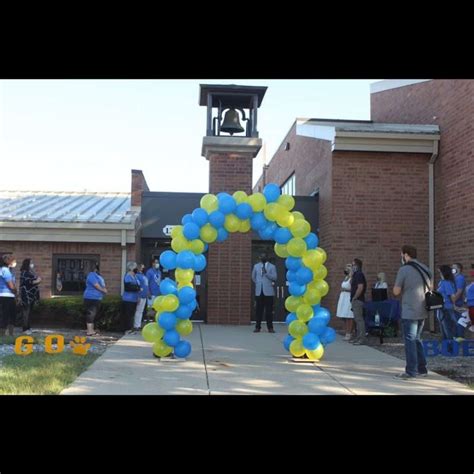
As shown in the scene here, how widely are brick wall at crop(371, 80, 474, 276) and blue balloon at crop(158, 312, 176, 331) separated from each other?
6641 millimetres

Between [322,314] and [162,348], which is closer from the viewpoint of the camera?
[162,348]

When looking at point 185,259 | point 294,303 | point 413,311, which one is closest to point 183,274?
point 185,259

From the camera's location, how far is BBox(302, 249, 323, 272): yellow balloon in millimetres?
9547

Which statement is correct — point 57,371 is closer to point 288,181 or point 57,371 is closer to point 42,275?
point 42,275

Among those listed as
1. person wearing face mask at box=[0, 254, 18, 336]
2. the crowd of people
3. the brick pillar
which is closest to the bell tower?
the brick pillar

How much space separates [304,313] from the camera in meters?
9.62

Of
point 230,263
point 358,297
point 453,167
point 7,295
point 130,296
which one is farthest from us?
point 230,263

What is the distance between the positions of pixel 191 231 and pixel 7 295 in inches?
195

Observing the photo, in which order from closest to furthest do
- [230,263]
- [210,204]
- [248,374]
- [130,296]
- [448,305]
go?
1. [248,374]
2. [210,204]
3. [448,305]
4. [130,296]
5. [230,263]

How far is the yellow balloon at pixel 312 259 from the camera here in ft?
31.3

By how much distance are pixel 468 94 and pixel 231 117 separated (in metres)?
5.54

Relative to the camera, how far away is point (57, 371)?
8.23 meters

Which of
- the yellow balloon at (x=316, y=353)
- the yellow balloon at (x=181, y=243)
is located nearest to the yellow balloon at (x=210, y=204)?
the yellow balloon at (x=181, y=243)

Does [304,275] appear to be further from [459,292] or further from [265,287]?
[265,287]
